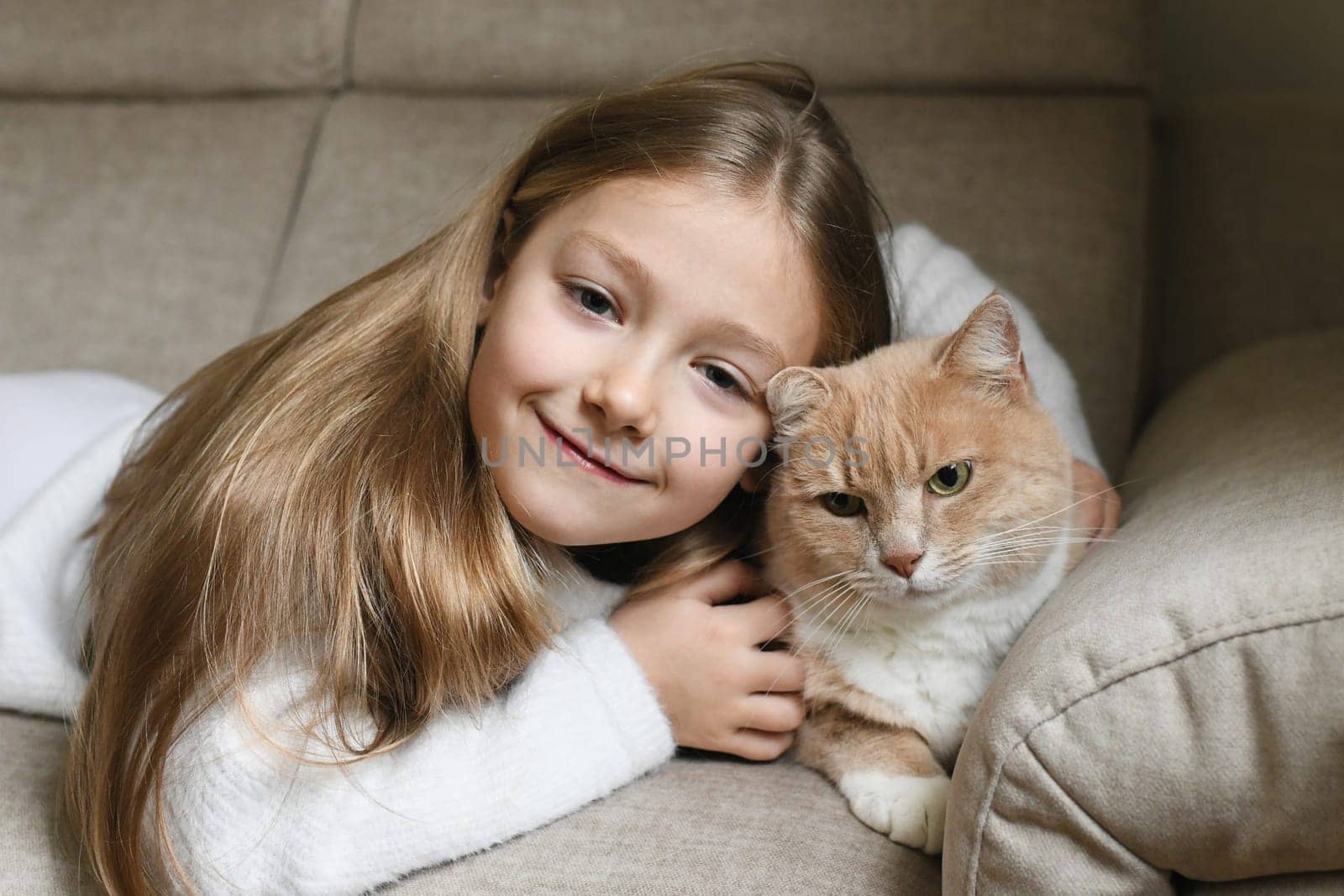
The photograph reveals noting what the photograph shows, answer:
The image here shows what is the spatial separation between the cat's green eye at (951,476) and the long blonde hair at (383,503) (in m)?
0.23

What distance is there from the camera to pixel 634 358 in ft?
3.26

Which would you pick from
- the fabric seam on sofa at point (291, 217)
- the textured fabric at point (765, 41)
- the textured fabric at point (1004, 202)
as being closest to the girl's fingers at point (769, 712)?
the textured fabric at point (1004, 202)

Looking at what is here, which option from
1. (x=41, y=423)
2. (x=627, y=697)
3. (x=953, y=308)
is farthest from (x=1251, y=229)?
(x=41, y=423)

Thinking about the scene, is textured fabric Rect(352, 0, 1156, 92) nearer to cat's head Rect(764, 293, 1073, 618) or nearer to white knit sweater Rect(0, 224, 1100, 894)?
cat's head Rect(764, 293, 1073, 618)

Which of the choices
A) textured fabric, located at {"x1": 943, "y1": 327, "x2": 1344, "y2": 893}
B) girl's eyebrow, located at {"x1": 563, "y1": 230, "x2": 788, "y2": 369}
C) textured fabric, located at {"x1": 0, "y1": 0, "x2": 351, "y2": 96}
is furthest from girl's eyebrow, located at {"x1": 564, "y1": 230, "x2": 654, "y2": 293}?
textured fabric, located at {"x1": 0, "y1": 0, "x2": 351, "y2": 96}

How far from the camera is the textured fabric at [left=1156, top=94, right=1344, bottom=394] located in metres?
1.62

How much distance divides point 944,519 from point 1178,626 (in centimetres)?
26

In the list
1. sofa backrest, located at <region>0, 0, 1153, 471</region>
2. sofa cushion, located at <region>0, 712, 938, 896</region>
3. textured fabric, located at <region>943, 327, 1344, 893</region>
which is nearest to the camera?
textured fabric, located at <region>943, 327, 1344, 893</region>

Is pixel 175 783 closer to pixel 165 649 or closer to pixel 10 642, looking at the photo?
pixel 165 649

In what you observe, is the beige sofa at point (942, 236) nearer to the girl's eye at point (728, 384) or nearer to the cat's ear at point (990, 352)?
the cat's ear at point (990, 352)

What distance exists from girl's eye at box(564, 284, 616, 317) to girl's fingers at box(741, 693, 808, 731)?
419 mm

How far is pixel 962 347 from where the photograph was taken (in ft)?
3.28

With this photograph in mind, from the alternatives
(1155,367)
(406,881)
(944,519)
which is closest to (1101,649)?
(944,519)

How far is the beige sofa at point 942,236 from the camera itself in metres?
0.75
